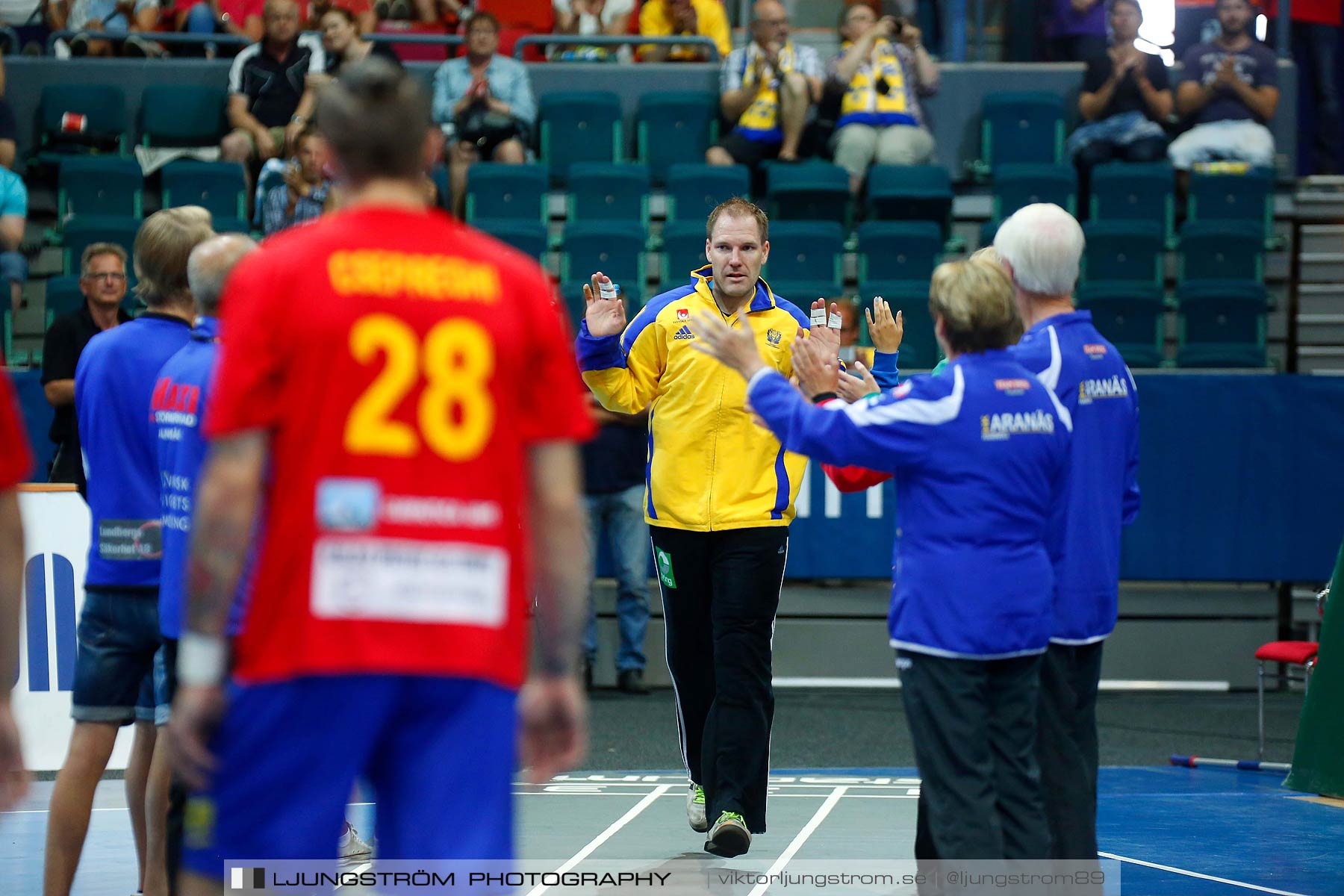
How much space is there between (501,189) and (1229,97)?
5.86 m

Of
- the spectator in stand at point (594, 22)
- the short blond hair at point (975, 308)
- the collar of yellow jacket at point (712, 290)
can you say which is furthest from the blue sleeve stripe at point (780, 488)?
the spectator in stand at point (594, 22)

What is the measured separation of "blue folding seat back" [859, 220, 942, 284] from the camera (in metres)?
11.6

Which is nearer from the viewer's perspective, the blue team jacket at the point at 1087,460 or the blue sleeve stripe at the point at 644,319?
the blue team jacket at the point at 1087,460

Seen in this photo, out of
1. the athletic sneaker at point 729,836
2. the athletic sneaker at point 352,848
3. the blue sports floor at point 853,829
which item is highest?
the athletic sneaker at point 729,836

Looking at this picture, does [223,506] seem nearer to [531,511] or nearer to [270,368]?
[270,368]

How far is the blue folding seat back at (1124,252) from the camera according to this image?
11.6 meters

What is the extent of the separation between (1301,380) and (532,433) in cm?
840

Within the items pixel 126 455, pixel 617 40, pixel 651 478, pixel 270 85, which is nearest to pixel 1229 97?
pixel 617 40

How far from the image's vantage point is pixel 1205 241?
38.5 feet

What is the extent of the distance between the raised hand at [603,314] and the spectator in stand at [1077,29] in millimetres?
8950

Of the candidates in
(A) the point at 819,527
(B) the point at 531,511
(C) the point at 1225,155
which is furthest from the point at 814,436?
(C) the point at 1225,155

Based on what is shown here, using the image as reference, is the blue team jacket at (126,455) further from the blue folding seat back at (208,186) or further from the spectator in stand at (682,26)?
the spectator in stand at (682,26)

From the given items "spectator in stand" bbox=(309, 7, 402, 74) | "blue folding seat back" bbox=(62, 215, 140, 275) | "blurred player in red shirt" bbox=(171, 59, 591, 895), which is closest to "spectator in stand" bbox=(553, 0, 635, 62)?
"spectator in stand" bbox=(309, 7, 402, 74)

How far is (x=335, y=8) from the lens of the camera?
12.5 m
